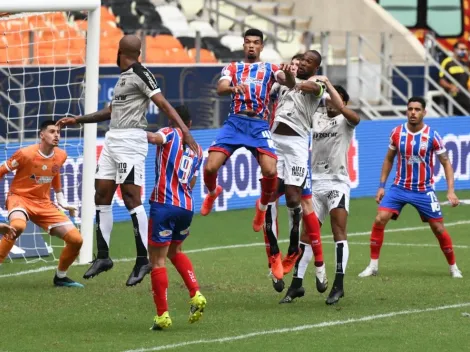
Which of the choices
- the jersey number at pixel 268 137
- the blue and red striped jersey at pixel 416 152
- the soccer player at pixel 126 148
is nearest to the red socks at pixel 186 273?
the soccer player at pixel 126 148

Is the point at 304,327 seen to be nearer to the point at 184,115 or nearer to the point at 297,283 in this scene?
the point at 297,283

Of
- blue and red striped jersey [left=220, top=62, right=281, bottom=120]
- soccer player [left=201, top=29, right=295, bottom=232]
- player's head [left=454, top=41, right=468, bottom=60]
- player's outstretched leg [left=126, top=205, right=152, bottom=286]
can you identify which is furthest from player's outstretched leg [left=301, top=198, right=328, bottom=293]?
player's head [left=454, top=41, right=468, bottom=60]

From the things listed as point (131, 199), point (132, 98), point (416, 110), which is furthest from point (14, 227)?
point (416, 110)

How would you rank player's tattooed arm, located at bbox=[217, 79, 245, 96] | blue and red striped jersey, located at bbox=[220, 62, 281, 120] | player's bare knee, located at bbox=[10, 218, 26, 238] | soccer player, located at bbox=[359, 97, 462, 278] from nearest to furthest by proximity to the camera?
1. player's tattooed arm, located at bbox=[217, 79, 245, 96]
2. blue and red striped jersey, located at bbox=[220, 62, 281, 120]
3. player's bare knee, located at bbox=[10, 218, 26, 238]
4. soccer player, located at bbox=[359, 97, 462, 278]

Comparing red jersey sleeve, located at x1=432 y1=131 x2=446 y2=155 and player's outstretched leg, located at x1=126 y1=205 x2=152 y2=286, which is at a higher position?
red jersey sleeve, located at x1=432 y1=131 x2=446 y2=155

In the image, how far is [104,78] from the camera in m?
20.5

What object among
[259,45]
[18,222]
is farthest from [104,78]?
[259,45]

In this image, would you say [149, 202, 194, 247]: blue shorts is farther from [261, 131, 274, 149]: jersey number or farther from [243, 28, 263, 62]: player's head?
[243, 28, 263, 62]: player's head

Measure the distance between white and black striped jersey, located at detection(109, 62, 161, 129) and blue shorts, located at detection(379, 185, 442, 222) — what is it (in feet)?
11.5

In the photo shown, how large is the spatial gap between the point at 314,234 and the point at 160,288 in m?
2.54

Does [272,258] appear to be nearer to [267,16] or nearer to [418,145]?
[418,145]

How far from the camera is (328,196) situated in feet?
42.5

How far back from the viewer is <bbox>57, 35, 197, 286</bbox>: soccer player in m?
12.0

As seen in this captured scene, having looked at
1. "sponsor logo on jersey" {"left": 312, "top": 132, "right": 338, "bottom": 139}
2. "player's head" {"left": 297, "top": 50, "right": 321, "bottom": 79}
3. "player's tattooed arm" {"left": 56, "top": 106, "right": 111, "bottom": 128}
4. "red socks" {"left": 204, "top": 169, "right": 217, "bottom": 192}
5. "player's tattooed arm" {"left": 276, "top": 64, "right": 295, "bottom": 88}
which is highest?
"player's head" {"left": 297, "top": 50, "right": 321, "bottom": 79}
